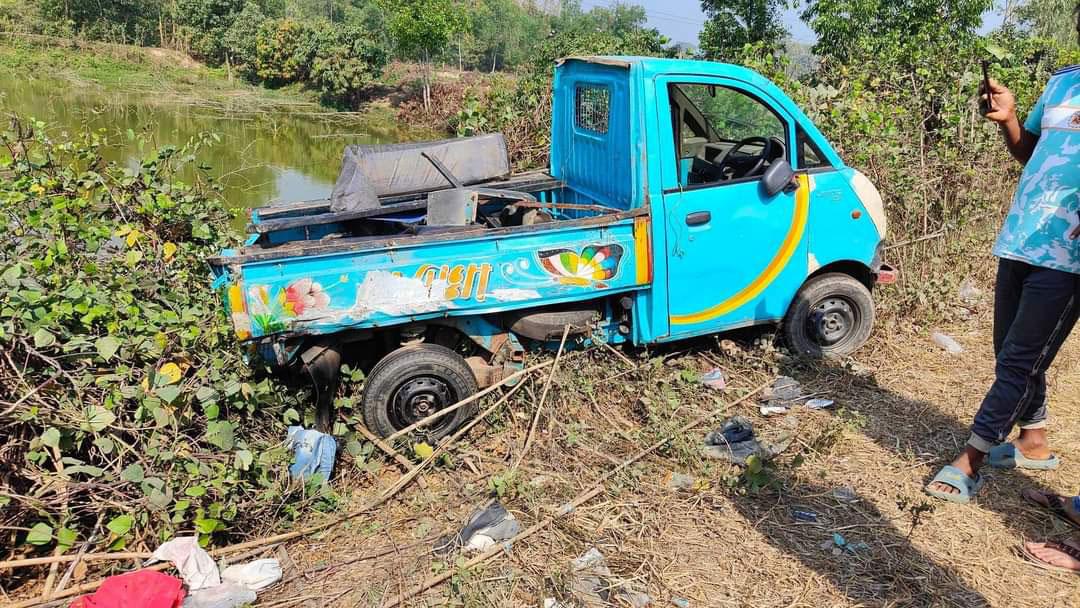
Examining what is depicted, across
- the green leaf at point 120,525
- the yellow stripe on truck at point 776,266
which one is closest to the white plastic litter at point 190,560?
the green leaf at point 120,525

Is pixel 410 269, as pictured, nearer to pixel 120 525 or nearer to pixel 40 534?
pixel 120 525

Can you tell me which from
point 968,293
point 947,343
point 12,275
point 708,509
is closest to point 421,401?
point 708,509

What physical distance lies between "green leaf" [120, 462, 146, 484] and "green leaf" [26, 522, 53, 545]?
1.12 ft

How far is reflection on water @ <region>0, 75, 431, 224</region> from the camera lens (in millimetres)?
15422

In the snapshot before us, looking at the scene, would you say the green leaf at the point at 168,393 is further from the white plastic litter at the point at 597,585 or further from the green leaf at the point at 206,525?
the white plastic litter at the point at 597,585

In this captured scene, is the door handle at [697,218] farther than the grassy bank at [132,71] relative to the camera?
No

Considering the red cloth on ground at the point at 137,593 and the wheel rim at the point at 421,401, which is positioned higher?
the wheel rim at the point at 421,401

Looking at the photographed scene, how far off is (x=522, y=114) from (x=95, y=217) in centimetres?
533

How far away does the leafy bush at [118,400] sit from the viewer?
3.34m

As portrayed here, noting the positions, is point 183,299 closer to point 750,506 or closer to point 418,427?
point 418,427

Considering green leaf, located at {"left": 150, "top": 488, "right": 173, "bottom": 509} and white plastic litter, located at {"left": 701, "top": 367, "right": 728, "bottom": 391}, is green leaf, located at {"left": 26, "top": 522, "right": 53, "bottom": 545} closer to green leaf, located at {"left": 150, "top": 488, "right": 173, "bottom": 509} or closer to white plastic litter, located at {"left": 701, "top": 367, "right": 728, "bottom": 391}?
green leaf, located at {"left": 150, "top": 488, "right": 173, "bottom": 509}

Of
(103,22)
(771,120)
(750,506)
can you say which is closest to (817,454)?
(750,506)

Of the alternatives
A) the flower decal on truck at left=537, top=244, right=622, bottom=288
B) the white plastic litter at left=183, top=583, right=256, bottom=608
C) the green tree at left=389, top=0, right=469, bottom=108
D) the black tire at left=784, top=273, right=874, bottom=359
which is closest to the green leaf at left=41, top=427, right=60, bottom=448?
the white plastic litter at left=183, top=583, right=256, bottom=608

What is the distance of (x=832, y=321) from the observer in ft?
17.8
